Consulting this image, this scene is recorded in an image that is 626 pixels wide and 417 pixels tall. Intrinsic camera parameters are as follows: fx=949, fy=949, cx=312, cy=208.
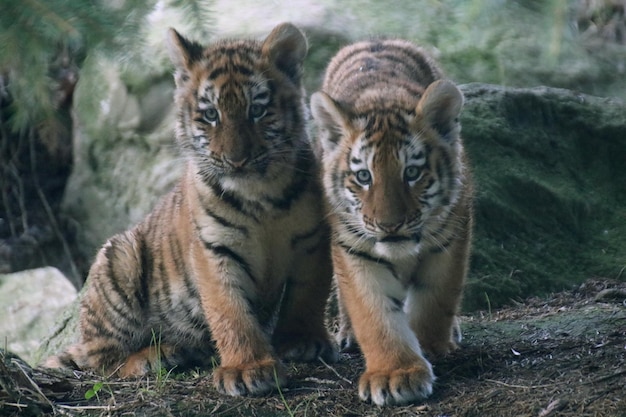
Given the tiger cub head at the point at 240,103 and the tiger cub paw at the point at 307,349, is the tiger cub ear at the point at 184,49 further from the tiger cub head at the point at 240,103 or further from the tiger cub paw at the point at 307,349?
Result: the tiger cub paw at the point at 307,349

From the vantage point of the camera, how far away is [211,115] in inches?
180

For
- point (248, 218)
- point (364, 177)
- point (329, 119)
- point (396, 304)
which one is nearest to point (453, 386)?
point (396, 304)

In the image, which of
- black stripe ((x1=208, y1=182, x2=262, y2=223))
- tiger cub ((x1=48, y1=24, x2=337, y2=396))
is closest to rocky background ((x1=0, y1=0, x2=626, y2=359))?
tiger cub ((x1=48, y1=24, x2=337, y2=396))

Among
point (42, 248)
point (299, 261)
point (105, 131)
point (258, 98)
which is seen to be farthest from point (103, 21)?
point (42, 248)

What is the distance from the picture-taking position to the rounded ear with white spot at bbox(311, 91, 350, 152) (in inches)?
174

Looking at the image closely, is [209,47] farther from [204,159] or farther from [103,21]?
[103,21]

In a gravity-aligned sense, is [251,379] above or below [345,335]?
above

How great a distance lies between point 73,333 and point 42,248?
3.27 meters

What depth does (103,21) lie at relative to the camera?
287 cm

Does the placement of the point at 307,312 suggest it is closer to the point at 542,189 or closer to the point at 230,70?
the point at 230,70

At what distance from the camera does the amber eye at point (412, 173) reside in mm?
4188

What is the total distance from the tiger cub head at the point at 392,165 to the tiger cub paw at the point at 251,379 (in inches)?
26.9

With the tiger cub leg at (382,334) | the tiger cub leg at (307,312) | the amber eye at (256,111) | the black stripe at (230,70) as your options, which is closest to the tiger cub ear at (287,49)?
the black stripe at (230,70)

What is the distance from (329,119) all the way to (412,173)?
0.55 meters
